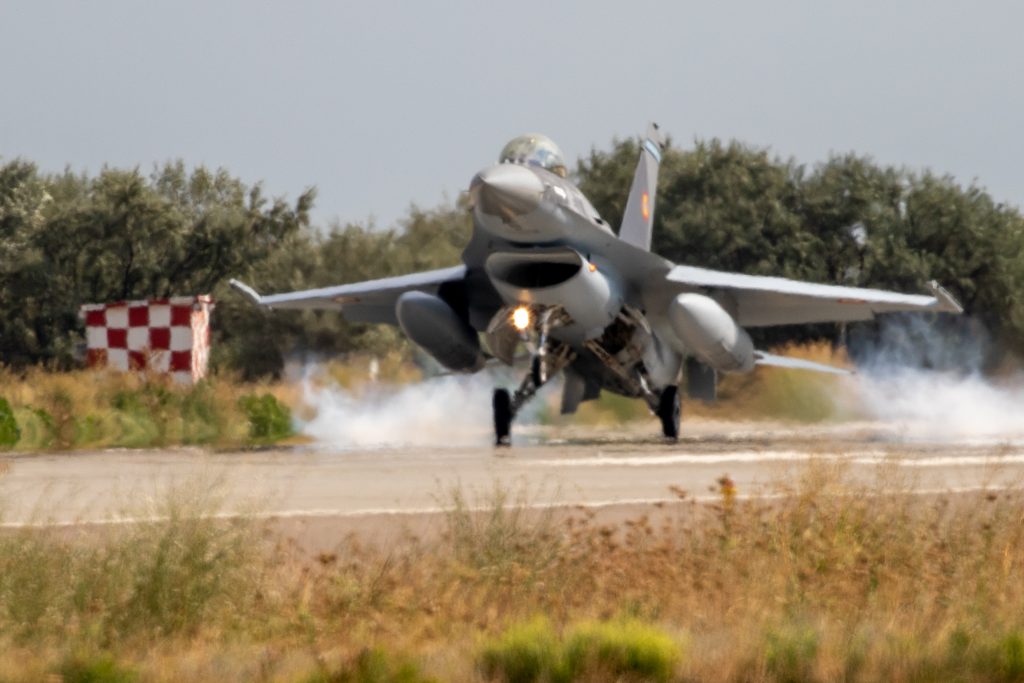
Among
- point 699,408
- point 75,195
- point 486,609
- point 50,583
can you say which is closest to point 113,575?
point 50,583

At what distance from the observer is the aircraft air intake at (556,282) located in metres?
21.1

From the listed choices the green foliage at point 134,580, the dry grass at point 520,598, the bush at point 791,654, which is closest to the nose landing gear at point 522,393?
the dry grass at point 520,598

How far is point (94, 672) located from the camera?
666cm

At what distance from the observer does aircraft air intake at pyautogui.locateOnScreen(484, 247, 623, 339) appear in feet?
69.3

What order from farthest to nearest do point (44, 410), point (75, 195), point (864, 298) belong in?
point (75, 195) → point (864, 298) → point (44, 410)

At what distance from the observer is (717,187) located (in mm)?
49312

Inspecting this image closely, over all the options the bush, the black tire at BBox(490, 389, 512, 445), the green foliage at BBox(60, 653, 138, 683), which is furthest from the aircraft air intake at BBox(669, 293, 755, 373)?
the green foliage at BBox(60, 653, 138, 683)

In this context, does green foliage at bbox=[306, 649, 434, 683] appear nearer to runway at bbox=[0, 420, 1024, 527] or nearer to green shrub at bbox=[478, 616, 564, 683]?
green shrub at bbox=[478, 616, 564, 683]

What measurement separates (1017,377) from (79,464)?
2048cm

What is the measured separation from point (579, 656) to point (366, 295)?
1899 centimetres

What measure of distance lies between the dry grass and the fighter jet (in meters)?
10.1

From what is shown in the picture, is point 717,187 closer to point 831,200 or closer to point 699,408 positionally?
point 831,200

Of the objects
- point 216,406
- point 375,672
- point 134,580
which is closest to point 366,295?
point 216,406

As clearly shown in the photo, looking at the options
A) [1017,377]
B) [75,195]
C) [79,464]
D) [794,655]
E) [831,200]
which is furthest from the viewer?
[75,195]
